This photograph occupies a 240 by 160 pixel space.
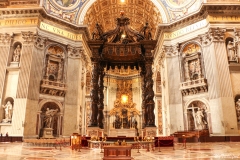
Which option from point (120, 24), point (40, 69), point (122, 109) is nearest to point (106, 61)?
point (120, 24)

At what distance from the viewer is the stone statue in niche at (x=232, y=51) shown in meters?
12.7

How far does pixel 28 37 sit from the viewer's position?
13133mm

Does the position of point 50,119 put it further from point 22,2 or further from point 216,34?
point 216,34

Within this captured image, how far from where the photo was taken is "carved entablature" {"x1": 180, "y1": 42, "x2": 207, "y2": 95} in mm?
13148

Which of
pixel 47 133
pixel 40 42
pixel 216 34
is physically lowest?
pixel 47 133

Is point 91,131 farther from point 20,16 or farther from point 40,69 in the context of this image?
point 20,16

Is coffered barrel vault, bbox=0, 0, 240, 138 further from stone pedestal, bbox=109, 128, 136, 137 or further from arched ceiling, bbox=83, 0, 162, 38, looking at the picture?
stone pedestal, bbox=109, 128, 136, 137

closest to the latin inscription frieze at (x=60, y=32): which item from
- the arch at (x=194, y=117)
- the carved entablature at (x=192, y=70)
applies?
the carved entablature at (x=192, y=70)

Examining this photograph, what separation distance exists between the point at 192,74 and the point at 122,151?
449 inches

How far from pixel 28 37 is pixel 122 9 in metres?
9.60

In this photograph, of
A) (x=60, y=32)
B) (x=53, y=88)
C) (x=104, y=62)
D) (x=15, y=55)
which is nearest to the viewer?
(x=104, y=62)

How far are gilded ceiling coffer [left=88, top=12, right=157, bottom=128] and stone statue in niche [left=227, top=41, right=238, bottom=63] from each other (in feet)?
21.7

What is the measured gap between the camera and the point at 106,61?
9.90 m

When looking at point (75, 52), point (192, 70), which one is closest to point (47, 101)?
point (75, 52)
